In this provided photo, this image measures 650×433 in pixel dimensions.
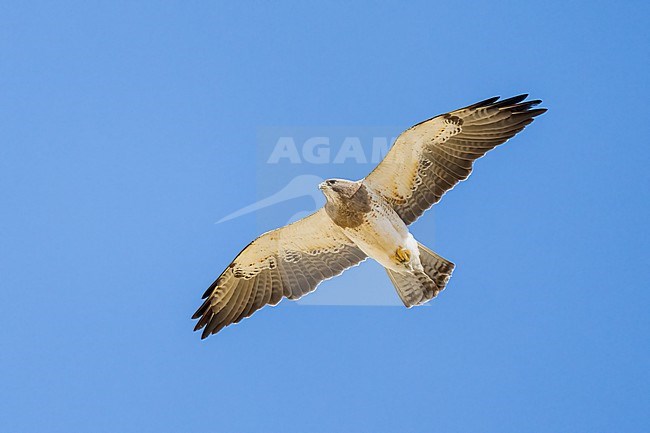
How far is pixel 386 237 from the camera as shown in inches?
500

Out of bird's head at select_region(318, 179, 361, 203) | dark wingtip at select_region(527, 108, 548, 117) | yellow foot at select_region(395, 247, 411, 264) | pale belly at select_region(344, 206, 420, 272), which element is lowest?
yellow foot at select_region(395, 247, 411, 264)

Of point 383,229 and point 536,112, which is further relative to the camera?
point 383,229

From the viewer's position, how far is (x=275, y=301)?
13.7 meters

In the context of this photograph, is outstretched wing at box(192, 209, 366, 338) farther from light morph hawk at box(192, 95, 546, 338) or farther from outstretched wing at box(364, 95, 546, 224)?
outstretched wing at box(364, 95, 546, 224)

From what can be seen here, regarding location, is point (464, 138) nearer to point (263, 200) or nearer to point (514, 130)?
point (514, 130)

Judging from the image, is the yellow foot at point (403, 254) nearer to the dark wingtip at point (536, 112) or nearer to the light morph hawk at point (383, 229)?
the light morph hawk at point (383, 229)

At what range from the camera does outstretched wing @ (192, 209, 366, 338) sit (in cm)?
1357

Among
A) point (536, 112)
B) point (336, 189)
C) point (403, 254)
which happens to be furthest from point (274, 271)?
point (536, 112)

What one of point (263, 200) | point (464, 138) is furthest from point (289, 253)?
point (263, 200)

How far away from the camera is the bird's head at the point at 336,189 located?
12617mm

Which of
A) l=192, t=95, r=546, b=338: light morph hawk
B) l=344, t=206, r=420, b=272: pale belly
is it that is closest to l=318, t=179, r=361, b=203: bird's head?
l=192, t=95, r=546, b=338: light morph hawk

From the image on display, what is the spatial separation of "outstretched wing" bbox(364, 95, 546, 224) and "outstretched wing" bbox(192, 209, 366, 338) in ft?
3.34

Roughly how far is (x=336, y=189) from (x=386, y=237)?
34.6 inches

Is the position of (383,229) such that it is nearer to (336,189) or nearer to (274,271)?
(336,189)
